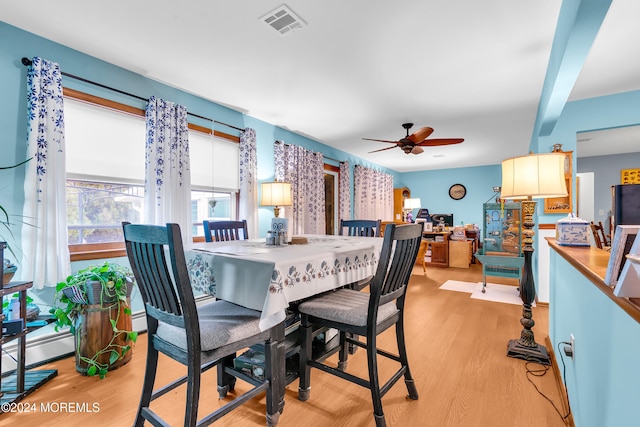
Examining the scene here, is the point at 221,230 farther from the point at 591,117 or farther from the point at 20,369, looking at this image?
the point at 591,117

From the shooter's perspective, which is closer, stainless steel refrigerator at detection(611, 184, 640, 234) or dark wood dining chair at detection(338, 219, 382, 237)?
stainless steel refrigerator at detection(611, 184, 640, 234)

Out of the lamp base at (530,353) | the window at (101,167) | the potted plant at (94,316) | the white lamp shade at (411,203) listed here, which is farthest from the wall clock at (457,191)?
the potted plant at (94,316)

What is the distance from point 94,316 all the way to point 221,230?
1.05m

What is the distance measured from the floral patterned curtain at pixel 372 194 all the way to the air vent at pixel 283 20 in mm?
4188

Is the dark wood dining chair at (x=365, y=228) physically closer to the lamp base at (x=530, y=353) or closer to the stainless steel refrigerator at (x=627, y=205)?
the lamp base at (x=530, y=353)

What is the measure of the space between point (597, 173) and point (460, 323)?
20.1ft

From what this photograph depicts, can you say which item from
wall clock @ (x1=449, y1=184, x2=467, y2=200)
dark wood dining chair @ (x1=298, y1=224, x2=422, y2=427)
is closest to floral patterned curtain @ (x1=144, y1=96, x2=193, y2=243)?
dark wood dining chair @ (x1=298, y1=224, x2=422, y2=427)

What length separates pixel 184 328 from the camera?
46.6 inches

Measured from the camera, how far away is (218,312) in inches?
59.2

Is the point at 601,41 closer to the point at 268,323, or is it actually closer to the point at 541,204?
the point at 541,204

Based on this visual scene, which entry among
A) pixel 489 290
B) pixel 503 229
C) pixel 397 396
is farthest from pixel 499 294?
pixel 397 396

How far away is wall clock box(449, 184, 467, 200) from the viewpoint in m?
8.19

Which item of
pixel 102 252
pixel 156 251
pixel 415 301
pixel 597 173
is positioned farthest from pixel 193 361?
pixel 597 173

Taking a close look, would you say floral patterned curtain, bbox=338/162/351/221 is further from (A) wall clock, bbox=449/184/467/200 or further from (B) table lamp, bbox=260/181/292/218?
(A) wall clock, bbox=449/184/467/200
